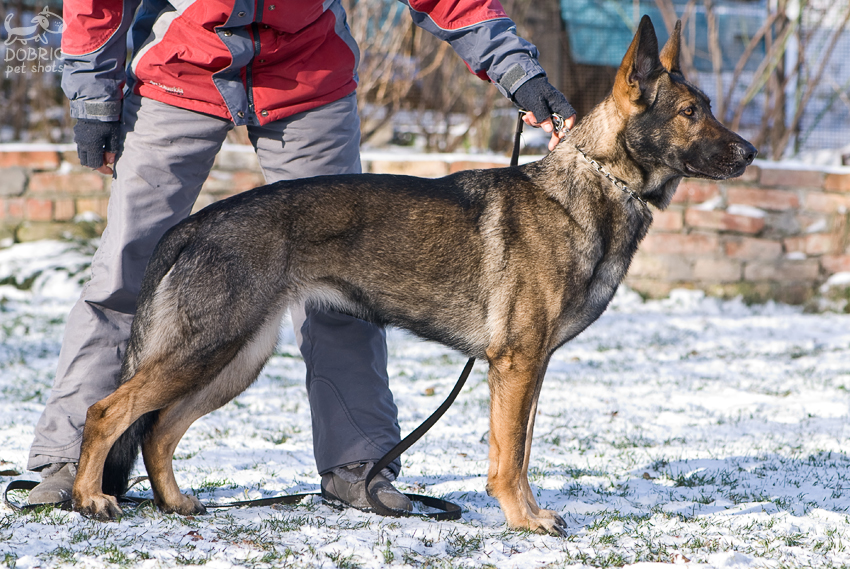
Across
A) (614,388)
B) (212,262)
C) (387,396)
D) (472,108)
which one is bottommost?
(614,388)

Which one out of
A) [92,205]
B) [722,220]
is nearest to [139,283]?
[92,205]

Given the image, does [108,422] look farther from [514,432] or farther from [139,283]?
[514,432]

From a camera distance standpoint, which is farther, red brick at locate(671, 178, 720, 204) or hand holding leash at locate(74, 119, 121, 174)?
red brick at locate(671, 178, 720, 204)

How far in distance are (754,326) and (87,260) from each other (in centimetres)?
622

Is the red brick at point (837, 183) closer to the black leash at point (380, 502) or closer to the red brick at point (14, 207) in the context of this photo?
the black leash at point (380, 502)

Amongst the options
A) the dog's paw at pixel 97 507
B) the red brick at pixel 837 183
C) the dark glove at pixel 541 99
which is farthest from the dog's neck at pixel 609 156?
the red brick at pixel 837 183

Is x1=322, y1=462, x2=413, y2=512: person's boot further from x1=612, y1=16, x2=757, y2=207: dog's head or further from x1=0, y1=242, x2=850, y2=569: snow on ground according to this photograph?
x1=612, y1=16, x2=757, y2=207: dog's head

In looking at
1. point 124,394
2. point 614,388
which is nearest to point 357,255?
point 124,394

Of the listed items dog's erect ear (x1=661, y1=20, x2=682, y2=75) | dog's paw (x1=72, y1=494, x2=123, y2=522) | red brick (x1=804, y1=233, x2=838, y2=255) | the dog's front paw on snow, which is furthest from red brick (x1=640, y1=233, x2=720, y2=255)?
dog's paw (x1=72, y1=494, x2=123, y2=522)

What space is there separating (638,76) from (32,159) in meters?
6.64

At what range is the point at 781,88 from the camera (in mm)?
8711

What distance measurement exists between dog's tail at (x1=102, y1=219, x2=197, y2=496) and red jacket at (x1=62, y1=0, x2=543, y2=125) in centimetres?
53

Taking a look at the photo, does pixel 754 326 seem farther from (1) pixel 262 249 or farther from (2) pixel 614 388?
(1) pixel 262 249

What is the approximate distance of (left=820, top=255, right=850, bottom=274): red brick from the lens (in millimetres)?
Answer: 7688
